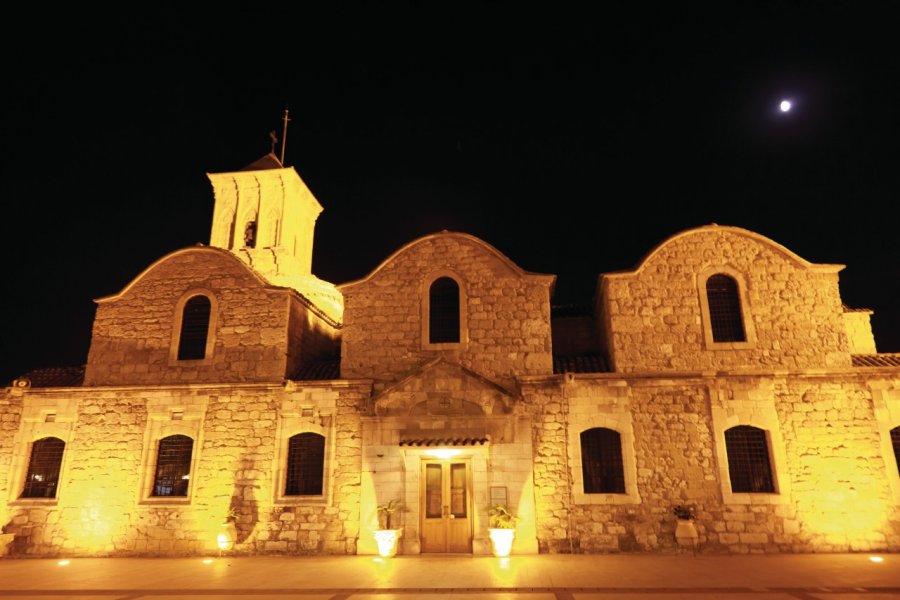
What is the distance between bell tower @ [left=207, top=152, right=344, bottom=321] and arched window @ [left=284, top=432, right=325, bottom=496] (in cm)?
917

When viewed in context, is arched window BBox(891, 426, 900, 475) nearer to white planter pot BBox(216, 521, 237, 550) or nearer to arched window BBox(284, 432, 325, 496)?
arched window BBox(284, 432, 325, 496)

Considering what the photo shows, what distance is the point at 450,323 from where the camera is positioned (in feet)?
46.2

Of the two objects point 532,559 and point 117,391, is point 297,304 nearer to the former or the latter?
point 117,391

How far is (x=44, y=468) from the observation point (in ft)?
45.6

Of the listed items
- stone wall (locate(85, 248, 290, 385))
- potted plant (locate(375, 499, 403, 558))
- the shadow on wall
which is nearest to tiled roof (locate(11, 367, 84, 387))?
stone wall (locate(85, 248, 290, 385))

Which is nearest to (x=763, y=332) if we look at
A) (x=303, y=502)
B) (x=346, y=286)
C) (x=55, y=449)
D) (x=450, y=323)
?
(x=450, y=323)

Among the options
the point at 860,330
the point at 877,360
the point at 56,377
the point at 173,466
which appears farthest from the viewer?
the point at 860,330

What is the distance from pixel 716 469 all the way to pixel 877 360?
4940 mm

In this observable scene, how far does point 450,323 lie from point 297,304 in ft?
14.0

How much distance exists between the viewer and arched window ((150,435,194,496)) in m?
13.3

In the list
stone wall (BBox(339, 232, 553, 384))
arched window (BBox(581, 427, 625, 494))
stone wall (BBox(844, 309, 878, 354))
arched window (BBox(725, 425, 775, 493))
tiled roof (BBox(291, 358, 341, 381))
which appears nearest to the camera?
arched window (BBox(725, 425, 775, 493))

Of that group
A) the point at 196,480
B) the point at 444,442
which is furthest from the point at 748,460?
the point at 196,480

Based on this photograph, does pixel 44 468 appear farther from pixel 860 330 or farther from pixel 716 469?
pixel 860 330

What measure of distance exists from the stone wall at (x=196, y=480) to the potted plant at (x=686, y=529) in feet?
22.9
